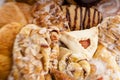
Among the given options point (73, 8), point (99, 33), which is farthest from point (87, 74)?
point (73, 8)

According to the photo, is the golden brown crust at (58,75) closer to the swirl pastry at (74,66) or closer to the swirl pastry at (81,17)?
the swirl pastry at (74,66)

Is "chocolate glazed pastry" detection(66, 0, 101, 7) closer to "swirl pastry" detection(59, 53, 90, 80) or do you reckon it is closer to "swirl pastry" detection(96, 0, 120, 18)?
"swirl pastry" detection(96, 0, 120, 18)

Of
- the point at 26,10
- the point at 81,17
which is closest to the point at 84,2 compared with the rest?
the point at 81,17

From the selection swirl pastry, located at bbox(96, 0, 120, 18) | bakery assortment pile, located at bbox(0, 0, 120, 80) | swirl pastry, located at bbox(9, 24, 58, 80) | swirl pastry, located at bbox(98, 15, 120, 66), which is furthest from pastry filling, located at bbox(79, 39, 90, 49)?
swirl pastry, located at bbox(96, 0, 120, 18)

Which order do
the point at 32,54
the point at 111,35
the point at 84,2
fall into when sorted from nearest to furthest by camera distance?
1. the point at 32,54
2. the point at 111,35
3. the point at 84,2

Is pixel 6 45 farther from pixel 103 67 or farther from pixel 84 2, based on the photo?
pixel 84 2

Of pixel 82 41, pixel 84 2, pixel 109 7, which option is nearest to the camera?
pixel 82 41

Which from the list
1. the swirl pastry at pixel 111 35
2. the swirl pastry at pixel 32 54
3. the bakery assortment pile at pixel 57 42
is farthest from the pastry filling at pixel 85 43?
the swirl pastry at pixel 32 54
